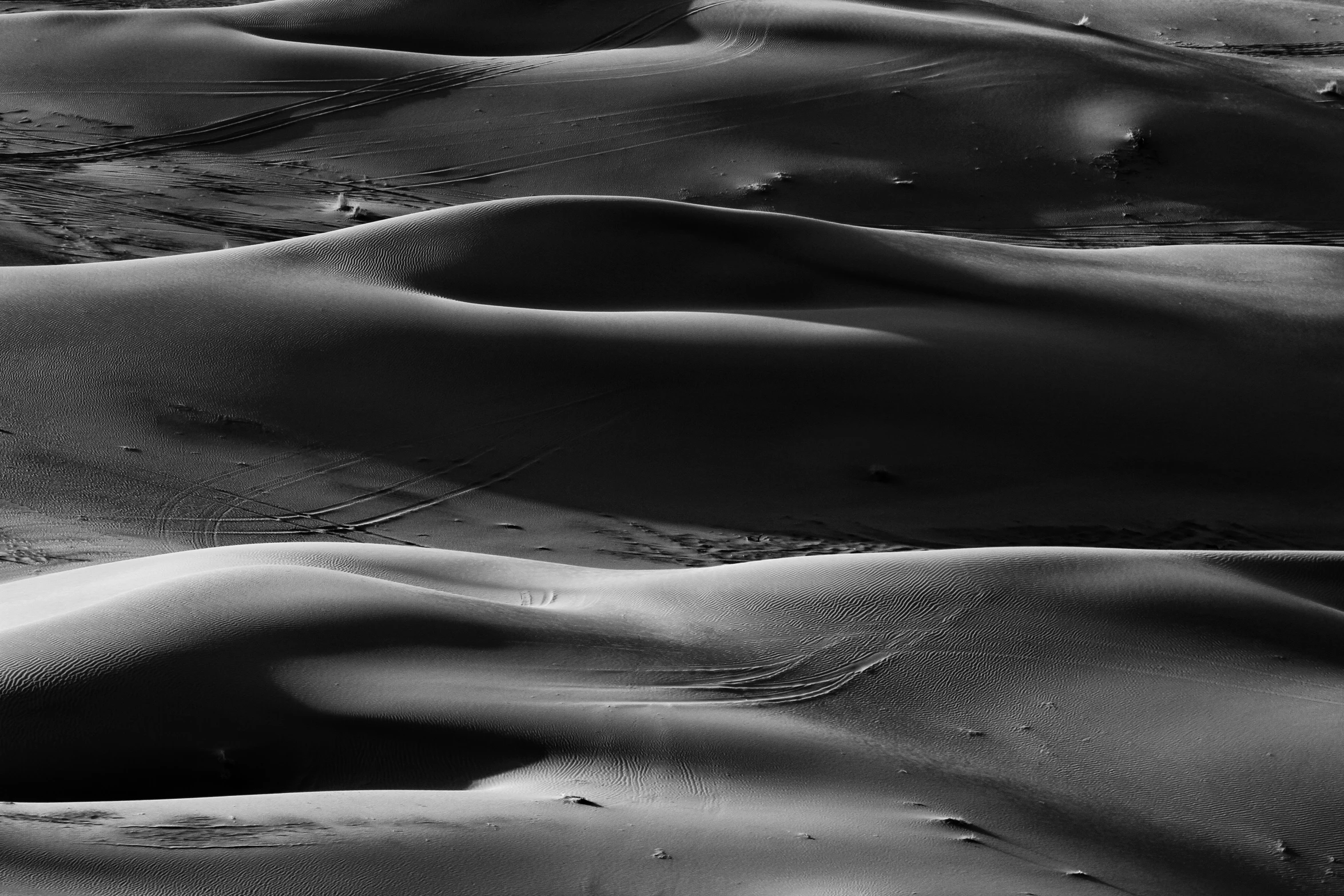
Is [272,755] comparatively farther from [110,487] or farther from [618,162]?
[618,162]

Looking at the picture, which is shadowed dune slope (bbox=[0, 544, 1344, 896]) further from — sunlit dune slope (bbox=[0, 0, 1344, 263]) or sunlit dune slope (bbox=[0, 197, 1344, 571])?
sunlit dune slope (bbox=[0, 0, 1344, 263])

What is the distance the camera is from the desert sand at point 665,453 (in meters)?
2.17

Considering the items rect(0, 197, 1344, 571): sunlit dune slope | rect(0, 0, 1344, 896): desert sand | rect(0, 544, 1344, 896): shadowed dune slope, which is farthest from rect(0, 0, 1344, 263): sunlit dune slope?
rect(0, 544, 1344, 896): shadowed dune slope

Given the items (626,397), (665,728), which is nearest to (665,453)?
(626,397)

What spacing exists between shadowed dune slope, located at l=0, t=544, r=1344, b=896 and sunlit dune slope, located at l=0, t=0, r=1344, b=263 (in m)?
3.25

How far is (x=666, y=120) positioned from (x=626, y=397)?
2.79m

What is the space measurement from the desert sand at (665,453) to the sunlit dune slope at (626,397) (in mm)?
17

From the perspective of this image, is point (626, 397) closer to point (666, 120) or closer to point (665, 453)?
point (665, 453)

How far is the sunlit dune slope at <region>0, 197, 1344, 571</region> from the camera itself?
3645 mm

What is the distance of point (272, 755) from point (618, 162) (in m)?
4.40

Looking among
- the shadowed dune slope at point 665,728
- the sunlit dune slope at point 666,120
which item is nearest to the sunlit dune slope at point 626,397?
the shadowed dune slope at point 665,728

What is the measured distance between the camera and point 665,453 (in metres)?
3.88

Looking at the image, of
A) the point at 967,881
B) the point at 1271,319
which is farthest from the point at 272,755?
the point at 1271,319

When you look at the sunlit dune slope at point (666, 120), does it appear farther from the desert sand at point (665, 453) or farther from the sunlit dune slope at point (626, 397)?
the sunlit dune slope at point (626, 397)
